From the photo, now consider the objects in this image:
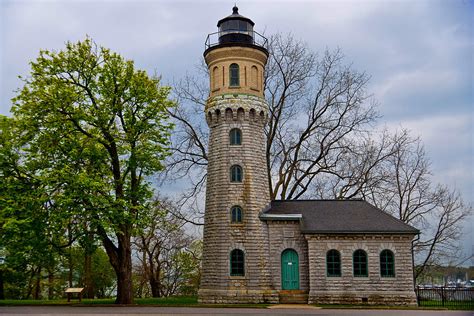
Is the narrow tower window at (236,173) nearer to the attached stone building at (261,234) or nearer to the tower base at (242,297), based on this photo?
the attached stone building at (261,234)

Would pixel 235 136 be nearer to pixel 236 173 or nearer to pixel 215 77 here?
pixel 236 173

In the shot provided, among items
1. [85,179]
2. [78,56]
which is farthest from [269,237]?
[78,56]

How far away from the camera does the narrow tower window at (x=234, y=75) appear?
28.4 meters

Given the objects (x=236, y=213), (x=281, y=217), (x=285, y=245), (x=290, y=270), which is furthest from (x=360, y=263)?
(x=236, y=213)

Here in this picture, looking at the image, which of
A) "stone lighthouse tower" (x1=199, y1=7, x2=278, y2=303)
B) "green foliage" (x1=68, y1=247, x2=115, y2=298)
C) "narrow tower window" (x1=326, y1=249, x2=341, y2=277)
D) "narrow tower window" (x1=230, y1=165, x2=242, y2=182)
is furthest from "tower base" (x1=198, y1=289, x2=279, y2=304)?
A: "green foliage" (x1=68, y1=247, x2=115, y2=298)

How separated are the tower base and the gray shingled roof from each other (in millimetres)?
3744

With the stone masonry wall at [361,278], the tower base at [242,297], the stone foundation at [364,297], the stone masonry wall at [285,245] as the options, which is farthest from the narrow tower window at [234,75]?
the stone foundation at [364,297]

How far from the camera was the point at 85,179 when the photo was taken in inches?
877

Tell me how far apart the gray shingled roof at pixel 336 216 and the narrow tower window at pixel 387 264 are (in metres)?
1.17

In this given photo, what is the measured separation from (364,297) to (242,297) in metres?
6.19

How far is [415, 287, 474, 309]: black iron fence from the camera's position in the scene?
24953 mm

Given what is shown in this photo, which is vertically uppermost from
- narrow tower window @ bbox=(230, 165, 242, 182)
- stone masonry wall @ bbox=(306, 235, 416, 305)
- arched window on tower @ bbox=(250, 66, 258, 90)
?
arched window on tower @ bbox=(250, 66, 258, 90)

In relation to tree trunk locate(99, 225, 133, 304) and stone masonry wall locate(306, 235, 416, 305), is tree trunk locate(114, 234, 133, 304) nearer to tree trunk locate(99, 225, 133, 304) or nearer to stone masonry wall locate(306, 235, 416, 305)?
tree trunk locate(99, 225, 133, 304)

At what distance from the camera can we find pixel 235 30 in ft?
95.7
